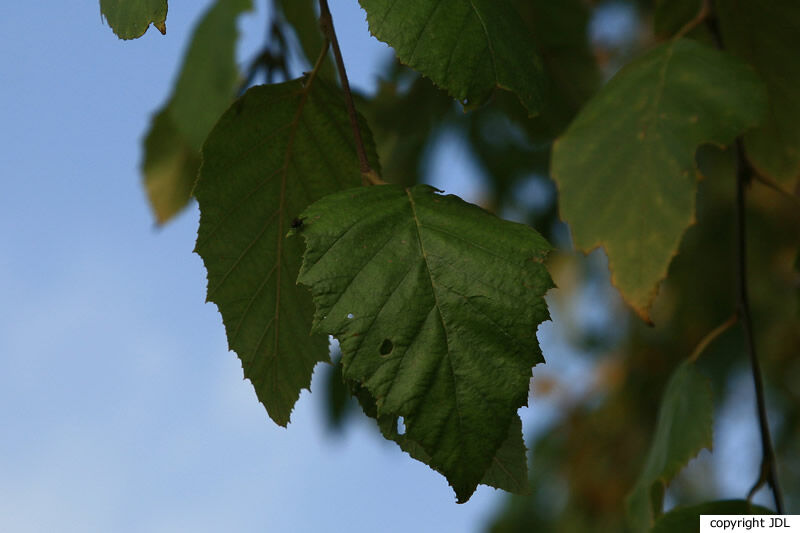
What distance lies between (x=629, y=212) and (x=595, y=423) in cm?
171

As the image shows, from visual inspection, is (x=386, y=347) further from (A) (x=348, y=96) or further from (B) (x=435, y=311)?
(A) (x=348, y=96)

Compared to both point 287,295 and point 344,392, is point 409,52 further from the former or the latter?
point 344,392

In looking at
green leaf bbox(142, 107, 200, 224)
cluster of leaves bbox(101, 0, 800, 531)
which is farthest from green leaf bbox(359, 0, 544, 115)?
green leaf bbox(142, 107, 200, 224)

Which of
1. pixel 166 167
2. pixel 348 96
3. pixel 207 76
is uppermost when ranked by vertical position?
pixel 348 96

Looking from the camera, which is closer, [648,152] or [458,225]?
[458,225]

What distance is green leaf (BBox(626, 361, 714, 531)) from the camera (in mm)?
800

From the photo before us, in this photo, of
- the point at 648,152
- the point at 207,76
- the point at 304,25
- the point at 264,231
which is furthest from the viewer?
the point at 207,76

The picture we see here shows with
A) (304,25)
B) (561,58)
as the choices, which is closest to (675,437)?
(561,58)

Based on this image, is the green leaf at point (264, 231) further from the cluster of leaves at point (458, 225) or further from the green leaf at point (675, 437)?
the green leaf at point (675, 437)

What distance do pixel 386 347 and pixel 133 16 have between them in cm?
22

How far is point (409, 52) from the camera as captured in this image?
1.58 feet

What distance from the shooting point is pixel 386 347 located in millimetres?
466

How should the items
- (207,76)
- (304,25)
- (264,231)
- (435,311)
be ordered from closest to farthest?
(435,311), (264,231), (304,25), (207,76)

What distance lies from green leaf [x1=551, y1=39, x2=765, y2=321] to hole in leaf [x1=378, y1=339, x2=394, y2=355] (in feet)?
0.84
